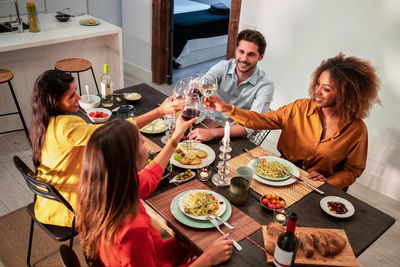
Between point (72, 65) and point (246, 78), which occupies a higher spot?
point (246, 78)

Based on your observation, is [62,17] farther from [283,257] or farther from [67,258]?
[283,257]

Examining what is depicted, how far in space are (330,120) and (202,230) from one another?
106cm

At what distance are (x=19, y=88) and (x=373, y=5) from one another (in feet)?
10.4

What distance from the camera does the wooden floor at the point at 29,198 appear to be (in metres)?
2.58

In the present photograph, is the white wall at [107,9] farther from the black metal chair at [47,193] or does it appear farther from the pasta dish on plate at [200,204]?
the pasta dish on plate at [200,204]

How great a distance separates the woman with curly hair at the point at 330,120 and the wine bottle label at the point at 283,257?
2.28ft

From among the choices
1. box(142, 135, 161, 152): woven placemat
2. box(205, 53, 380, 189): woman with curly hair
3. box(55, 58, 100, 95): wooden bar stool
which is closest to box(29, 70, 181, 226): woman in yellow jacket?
box(142, 135, 161, 152): woven placemat

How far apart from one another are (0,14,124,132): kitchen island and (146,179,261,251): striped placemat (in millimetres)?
2243

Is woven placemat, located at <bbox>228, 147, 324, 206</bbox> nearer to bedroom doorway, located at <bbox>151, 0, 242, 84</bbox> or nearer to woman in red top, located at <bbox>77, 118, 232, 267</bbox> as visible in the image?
woman in red top, located at <bbox>77, 118, 232, 267</bbox>

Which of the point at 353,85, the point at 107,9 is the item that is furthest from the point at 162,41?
the point at 353,85

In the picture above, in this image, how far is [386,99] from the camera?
2.99 m

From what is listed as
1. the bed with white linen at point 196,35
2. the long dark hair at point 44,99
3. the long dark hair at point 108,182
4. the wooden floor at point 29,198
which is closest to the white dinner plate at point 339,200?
the long dark hair at point 108,182

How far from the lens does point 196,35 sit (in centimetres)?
520

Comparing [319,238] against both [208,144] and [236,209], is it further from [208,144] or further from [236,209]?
[208,144]
